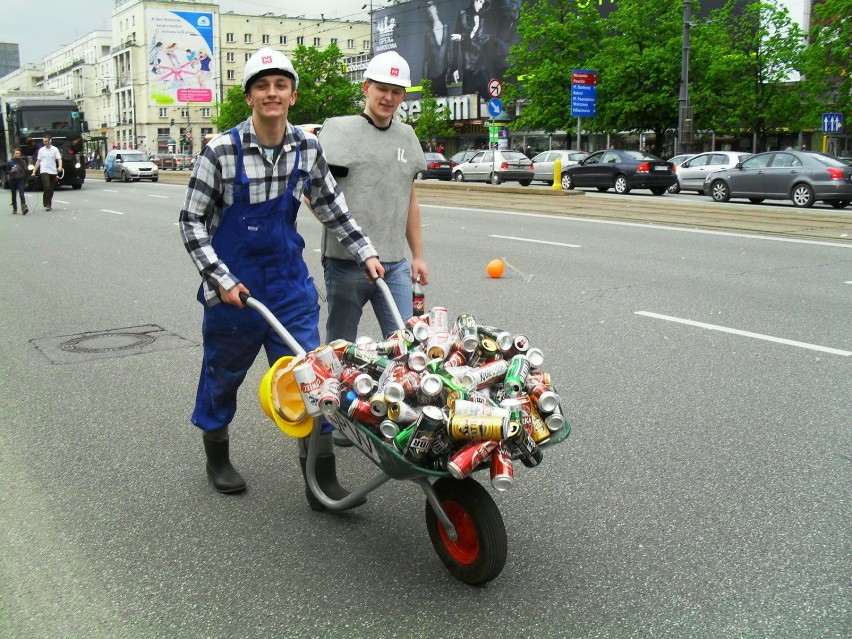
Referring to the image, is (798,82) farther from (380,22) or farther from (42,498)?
(380,22)

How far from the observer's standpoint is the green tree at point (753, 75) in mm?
39312

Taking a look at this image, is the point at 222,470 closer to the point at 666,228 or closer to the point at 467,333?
the point at 467,333

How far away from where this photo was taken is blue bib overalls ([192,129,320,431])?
12.5ft

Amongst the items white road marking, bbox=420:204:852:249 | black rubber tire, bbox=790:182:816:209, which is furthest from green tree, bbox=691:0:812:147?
white road marking, bbox=420:204:852:249

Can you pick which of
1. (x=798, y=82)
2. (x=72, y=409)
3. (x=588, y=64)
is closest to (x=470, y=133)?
(x=588, y=64)

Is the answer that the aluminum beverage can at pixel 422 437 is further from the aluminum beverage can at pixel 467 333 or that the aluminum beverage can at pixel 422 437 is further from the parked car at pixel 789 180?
the parked car at pixel 789 180

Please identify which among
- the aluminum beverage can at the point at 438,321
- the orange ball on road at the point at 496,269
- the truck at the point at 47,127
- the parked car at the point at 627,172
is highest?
the truck at the point at 47,127

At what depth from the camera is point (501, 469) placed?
2912mm

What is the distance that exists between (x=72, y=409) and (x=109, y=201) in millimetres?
21948

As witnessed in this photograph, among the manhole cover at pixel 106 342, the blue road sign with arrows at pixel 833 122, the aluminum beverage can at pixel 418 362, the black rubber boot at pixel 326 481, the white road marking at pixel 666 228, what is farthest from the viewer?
the blue road sign with arrows at pixel 833 122

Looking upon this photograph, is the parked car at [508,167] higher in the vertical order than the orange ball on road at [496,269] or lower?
higher

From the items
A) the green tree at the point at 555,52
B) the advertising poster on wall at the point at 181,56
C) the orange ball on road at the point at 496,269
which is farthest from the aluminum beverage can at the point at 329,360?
the advertising poster on wall at the point at 181,56

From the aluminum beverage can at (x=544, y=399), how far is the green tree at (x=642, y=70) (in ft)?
134

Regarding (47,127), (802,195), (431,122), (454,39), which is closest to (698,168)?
(802,195)
